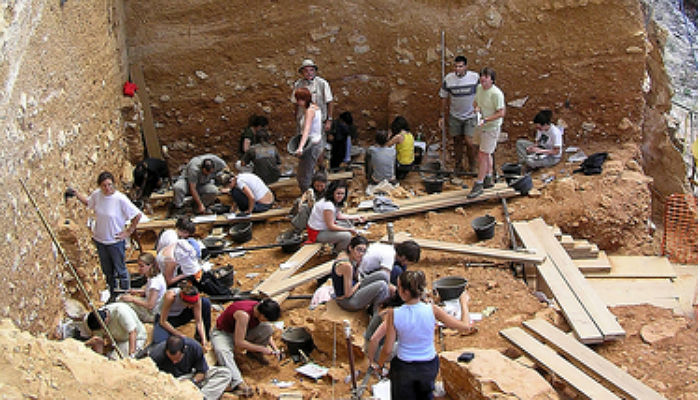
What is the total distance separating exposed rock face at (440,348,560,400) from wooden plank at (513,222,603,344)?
1138 millimetres

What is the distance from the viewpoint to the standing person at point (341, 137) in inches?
453

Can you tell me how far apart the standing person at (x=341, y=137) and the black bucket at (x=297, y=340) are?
14.1 feet

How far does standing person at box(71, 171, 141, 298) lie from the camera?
8.21 m

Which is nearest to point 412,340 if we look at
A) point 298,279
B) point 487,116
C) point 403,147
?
point 298,279

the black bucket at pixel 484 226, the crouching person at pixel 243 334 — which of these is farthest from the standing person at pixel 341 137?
the crouching person at pixel 243 334

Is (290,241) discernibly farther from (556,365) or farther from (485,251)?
(556,365)

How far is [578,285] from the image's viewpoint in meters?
8.41

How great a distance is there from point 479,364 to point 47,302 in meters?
4.27

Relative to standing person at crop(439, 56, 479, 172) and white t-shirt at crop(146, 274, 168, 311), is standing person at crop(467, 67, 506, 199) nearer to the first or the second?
standing person at crop(439, 56, 479, 172)

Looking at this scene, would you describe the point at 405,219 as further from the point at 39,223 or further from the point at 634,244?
the point at 39,223

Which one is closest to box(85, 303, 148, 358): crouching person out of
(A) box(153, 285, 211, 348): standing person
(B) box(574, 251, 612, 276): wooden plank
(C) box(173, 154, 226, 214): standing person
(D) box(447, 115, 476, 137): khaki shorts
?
(A) box(153, 285, 211, 348): standing person

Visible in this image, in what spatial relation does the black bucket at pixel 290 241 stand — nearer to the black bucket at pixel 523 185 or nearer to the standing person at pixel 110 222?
the standing person at pixel 110 222

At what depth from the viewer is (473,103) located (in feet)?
35.1

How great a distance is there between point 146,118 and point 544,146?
20.1ft
